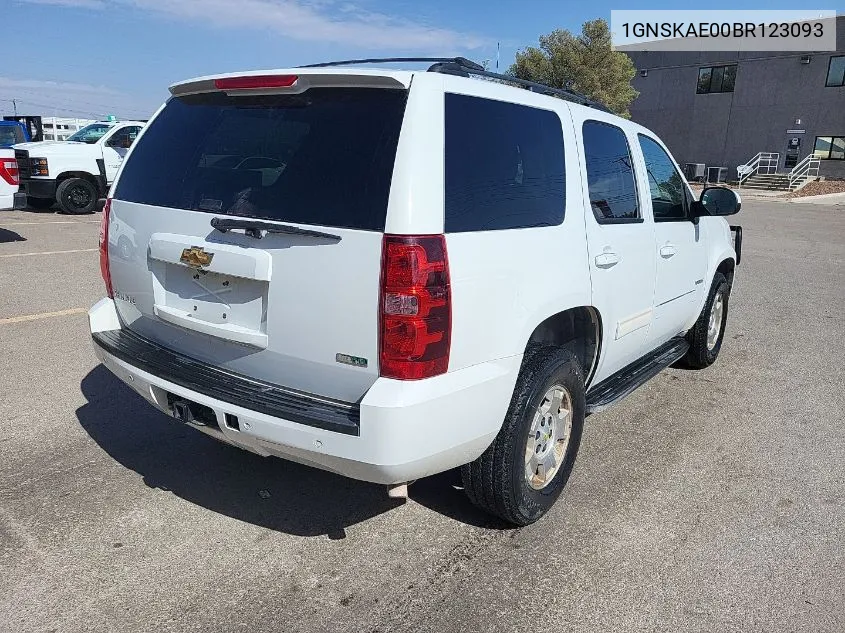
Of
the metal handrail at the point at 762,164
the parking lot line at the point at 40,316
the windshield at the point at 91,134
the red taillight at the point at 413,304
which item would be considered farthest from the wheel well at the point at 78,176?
the metal handrail at the point at 762,164

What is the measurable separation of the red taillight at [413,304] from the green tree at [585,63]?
37772mm

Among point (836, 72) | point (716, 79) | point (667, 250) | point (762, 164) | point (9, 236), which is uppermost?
point (716, 79)

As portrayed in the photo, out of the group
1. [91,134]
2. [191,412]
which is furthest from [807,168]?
[191,412]

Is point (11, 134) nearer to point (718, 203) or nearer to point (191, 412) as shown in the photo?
point (191, 412)

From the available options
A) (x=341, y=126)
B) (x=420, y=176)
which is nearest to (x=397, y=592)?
(x=420, y=176)

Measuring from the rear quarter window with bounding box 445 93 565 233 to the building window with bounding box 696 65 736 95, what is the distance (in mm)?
43629

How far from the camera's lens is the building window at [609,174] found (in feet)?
11.1

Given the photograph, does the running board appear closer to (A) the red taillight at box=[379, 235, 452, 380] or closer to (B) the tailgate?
(A) the red taillight at box=[379, 235, 452, 380]

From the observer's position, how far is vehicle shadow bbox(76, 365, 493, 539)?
3.15 metres

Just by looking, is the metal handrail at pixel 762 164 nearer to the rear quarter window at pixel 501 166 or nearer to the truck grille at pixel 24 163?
the truck grille at pixel 24 163

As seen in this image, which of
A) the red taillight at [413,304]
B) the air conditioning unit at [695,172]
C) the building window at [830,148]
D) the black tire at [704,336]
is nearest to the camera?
the red taillight at [413,304]

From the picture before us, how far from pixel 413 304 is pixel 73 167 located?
13746mm

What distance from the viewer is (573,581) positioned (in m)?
2.74

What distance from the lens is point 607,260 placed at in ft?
11.0
